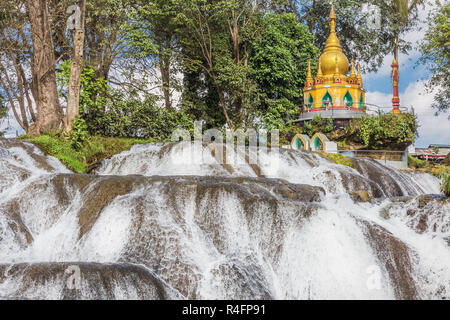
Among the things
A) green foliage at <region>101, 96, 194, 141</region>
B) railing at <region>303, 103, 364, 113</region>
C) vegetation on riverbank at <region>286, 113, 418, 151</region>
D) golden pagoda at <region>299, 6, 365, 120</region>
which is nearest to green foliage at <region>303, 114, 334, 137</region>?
vegetation on riverbank at <region>286, 113, 418, 151</region>

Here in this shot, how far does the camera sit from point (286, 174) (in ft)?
41.6

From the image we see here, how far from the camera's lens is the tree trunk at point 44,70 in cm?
1481

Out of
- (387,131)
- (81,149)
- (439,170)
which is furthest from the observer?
(387,131)

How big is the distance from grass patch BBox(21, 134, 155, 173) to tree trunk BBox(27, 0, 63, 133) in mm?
1482

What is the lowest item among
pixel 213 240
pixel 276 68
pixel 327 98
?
pixel 213 240

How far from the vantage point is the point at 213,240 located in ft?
22.4

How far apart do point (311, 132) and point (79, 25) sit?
1279cm

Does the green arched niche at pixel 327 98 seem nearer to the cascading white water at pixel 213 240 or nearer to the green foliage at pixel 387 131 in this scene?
the green foliage at pixel 387 131

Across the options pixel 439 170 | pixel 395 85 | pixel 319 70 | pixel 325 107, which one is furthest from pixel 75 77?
pixel 395 85

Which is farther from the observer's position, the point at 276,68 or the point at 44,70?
the point at 276,68

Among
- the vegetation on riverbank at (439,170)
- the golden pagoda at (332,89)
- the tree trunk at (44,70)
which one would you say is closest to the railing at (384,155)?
the vegetation on riverbank at (439,170)

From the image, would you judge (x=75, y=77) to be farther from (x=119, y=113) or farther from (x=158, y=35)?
(x=158, y=35)

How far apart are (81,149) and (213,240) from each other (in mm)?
8231
